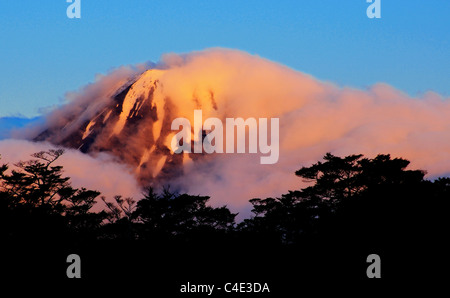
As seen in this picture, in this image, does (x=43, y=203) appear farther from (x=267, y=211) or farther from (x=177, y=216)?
(x=267, y=211)

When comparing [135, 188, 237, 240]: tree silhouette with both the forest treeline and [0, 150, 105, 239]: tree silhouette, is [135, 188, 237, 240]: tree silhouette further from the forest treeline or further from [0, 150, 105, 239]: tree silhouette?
[0, 150, 105, 239]: tree silhouette

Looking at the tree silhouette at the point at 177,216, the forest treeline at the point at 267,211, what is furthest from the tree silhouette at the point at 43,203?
the tree silhouette at the point at 177,216

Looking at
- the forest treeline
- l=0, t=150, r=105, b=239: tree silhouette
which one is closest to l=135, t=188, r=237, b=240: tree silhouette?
the forest treeline

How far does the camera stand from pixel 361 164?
2125 inches

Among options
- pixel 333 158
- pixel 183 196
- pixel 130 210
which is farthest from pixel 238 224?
pixel 333 158

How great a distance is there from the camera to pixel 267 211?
212 ft

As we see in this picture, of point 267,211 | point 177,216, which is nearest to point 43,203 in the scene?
point 177,216

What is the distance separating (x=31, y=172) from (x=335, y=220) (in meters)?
28.5

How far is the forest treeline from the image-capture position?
3644cm

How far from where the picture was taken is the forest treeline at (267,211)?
36438 millimetres

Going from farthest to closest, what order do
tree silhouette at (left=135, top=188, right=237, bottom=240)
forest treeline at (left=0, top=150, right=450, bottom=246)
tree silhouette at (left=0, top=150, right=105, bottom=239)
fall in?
tree silhouette at (left=135, top=188, right=237, bottom=240)
tree silhouette at (left=0, top=150, right=105, bottom=239)
forest treeline at (left=0, top=150, right=450, bottom=246)

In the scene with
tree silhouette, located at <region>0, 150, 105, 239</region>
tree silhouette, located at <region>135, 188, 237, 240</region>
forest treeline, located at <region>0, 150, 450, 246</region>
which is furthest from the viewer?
tree silhouette, located at <region>135, 188, 237, 240</region>

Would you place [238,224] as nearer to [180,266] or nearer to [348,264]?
[180,266]

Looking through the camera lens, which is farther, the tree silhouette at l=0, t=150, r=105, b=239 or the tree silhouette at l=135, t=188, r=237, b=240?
the tree silhouette at l=135, t=188, r=237, b=240
